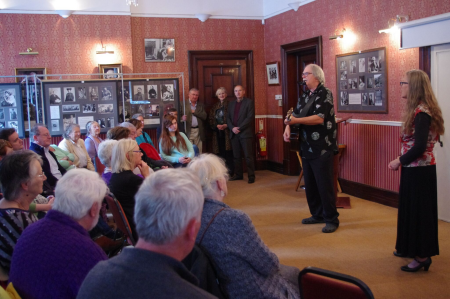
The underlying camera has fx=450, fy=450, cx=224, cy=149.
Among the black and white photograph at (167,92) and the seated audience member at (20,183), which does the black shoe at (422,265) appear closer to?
the seated audience member at (20,183)

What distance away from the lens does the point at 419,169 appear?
3.54 m

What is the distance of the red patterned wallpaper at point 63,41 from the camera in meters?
7.29

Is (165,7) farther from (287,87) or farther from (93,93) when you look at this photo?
(287,87)

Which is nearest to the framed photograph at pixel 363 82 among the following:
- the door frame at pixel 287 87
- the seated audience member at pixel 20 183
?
the door frame at pixel 287 87

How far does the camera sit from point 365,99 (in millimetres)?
6172

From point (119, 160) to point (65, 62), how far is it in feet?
15.3

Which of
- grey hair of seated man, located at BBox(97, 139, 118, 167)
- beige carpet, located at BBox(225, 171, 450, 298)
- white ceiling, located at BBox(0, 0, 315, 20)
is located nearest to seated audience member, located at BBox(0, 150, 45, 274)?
grey hair of seated man, located at BBox(97, 139, 118, 167)

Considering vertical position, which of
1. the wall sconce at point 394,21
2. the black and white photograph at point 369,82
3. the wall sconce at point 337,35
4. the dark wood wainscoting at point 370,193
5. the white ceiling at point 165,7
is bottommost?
the dark wood wainscoting at point 370,193

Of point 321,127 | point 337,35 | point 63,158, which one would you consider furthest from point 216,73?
point 321,127

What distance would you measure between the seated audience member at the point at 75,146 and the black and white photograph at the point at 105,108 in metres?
1.68

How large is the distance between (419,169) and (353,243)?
48.4 inches

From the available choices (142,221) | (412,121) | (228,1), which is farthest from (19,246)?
(228,1)

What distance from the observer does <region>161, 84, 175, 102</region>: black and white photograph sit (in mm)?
7621

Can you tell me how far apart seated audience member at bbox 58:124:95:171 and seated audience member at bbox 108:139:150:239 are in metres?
2.07
